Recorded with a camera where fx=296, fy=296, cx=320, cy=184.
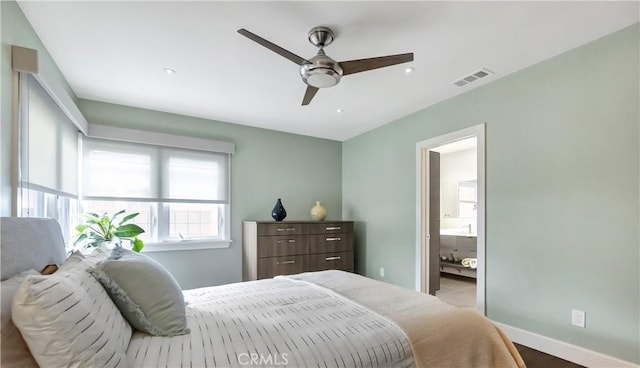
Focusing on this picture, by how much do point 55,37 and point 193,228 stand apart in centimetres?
247

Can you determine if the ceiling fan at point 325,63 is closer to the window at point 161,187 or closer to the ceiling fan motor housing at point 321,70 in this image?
the ceiling fan motor housing at point 321,70

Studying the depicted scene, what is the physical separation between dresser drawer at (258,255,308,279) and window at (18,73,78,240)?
6.70 ft

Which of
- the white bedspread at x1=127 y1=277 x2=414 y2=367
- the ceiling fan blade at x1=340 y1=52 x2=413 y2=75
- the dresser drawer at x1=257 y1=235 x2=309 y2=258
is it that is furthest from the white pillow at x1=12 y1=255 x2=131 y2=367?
the dresser drawer at x1=257 y1=235 x2=309 y2=258

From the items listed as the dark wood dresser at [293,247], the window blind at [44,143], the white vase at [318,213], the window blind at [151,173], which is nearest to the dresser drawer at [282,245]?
the dark wood dresser at [293,247]

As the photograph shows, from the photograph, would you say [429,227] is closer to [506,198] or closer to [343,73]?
[506,198]

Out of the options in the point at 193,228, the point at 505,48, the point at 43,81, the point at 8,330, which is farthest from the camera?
the point at 193,228

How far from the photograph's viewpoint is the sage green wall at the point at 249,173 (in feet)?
12.1

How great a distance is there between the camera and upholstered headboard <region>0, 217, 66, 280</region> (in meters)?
1.15

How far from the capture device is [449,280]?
5137 mm

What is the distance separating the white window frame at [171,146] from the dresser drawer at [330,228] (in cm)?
115

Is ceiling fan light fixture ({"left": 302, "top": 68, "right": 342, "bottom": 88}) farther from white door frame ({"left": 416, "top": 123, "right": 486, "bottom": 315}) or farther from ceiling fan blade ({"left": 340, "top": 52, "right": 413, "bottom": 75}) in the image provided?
white door frame ({"left": 416, "top": 123, "right": 486, "bottom": 315})

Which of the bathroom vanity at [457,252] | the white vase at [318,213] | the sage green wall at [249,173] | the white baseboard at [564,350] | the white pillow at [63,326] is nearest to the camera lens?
the white pillow at [63,326]

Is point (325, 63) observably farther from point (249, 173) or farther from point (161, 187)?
point (161, 187)

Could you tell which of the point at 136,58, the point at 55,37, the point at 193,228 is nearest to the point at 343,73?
the point at 136,58
